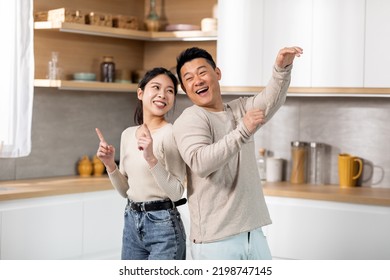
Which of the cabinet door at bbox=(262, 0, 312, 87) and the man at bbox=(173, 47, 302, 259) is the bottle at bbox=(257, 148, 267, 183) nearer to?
the cabinet door at bbox=(262, 0, 312, 87)

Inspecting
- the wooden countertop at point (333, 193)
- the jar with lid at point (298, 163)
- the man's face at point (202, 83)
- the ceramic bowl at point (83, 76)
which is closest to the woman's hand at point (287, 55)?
the man's face at point (202, 83)

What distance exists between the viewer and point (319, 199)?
425 cm

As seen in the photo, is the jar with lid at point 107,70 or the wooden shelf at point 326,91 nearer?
the wooden shelf at point 326,91

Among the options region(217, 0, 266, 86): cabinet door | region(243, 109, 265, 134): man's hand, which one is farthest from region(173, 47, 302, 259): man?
region(217, 0, 266, 86): cabinet door

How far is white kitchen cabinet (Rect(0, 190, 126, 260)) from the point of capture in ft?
13.2

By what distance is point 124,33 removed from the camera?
493cm

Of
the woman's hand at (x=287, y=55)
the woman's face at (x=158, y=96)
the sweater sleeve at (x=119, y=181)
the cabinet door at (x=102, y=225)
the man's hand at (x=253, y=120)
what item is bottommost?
the cabinet door at (x=102, y=225)

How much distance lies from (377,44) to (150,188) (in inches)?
79.0

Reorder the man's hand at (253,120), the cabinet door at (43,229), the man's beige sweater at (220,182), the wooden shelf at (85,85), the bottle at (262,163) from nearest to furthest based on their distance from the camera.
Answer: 1. the man's hand at (253,120)
2. the man's beige sweater at (220,182)
3. the cabinet door at (43,229)
4. the wooden shelf at (85,85)
5. the bottle at (262,163)

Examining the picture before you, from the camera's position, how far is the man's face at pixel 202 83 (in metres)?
2.48

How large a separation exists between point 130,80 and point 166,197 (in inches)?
95.8

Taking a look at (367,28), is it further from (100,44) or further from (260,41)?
(100,44)

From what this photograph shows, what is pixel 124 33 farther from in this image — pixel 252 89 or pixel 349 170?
pixel 349 170

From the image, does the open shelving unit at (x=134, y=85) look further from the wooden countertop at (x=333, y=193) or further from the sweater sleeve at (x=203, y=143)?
the sweater sleeve at (x=203, y=143)
